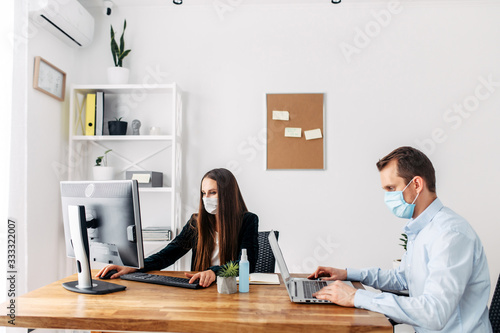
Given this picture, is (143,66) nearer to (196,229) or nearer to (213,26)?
(213,26)

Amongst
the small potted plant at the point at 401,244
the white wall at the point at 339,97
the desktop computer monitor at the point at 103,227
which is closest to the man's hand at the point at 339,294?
the desktop computer monitor at the point at 103,227

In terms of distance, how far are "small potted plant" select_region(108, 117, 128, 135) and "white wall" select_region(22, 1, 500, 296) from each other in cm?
43

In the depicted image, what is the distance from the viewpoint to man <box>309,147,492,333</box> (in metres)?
1.32

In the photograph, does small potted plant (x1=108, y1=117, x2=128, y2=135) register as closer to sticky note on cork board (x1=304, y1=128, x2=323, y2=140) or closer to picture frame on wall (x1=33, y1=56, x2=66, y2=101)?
picture frame on wall (x1=33, y1=56, x2=66, y2=101)

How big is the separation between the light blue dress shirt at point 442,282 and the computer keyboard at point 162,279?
0.67 metres

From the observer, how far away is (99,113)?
3072 millimetres

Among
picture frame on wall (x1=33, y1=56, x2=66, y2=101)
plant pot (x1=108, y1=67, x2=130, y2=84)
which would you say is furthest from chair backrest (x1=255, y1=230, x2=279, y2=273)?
picture frame on wall (x1=33, y1=56, x2=66, y2=101)

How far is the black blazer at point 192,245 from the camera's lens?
2.09 m

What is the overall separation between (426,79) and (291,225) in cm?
154

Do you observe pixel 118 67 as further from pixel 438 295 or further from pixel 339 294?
pixel 438 295

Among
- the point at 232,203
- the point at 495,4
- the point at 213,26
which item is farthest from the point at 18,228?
the point at 495,4

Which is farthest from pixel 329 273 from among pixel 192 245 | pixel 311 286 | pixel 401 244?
pixel 401 244

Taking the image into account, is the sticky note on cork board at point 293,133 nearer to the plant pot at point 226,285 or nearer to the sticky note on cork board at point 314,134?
the sticky note on cork board at point 314,134

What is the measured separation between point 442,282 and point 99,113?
2.60m
